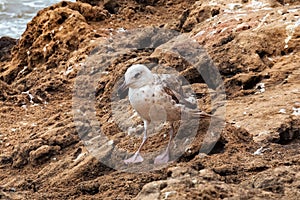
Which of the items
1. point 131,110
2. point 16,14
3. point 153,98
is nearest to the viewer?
point 153,98

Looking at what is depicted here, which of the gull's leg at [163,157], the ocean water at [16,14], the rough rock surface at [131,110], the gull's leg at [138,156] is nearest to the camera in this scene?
the rough rock surface at [131,110]

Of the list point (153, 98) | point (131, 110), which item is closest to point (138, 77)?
point (153, 98)

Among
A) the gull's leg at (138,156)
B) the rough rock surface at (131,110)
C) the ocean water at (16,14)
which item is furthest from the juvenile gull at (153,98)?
the ocean water at (16,14)

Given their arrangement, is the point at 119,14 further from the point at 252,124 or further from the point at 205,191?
the point at 205,191

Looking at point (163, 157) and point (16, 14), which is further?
point (16, 14)

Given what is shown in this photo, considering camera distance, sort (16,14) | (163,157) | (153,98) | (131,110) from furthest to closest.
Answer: (16,14)
(131,110)
(153,98)
(163,157)

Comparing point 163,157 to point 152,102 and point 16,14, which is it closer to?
point 152,102

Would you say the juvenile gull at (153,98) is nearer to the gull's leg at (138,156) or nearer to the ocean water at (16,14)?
the gull's leg at (138,156)

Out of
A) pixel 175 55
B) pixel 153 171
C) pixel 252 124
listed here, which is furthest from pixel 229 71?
pixel 153 171
